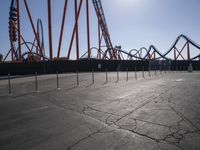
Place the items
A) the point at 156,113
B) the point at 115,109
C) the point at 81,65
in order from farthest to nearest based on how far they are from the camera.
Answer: the point at 81,65, the point at 115,109, the point at 156,113

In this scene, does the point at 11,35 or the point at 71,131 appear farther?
the point at 11,35

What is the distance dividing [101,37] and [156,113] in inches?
1734

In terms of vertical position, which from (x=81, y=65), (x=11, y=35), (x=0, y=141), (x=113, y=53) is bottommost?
(x=0, y=141)

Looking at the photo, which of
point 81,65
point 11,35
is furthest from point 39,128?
point 11,35

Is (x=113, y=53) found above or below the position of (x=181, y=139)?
above

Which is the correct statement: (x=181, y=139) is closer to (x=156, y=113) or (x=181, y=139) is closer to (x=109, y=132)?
(x=109, y=132)

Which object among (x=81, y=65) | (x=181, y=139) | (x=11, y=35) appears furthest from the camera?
(x=11, y=35)

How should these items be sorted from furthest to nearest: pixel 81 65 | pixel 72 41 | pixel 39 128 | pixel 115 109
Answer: pixel 72 41 → pixel 81 65 → pixel 115 109 → pixel 39 128

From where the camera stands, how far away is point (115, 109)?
587 centimetres

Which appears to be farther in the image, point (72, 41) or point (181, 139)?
point (72, 41)

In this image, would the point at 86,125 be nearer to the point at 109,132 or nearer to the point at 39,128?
the point at 109,132

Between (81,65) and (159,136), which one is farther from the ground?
(81,65)

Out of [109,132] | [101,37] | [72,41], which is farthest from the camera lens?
[101,37]

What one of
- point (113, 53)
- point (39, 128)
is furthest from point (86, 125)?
point (113, 53)
